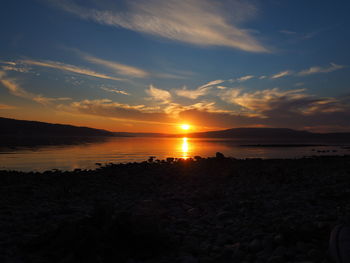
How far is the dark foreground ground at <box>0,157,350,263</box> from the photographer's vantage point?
14.8ft

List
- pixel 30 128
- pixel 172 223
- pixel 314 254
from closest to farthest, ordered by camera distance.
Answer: pixel 314 254, pixel 172 223, pixel 30 128

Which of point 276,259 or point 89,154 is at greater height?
point 89,154

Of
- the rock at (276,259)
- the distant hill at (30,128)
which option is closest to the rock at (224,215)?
the rock at (276,259)

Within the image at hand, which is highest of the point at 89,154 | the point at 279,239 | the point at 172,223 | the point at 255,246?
the point at 89,154

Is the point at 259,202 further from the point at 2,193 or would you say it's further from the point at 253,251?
the point at 2,193

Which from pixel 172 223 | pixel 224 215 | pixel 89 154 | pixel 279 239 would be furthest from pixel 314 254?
pixel 89 154

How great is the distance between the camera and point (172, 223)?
6648 millimetres

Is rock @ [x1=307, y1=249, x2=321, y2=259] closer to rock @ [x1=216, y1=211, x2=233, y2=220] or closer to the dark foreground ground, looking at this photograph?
the dark foreground ground

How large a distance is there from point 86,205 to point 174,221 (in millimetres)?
3743

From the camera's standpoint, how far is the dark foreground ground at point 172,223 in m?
4.50

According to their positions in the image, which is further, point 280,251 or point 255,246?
point 255,246

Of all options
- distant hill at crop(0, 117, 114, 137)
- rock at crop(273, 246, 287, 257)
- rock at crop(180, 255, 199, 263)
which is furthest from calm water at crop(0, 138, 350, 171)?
distant hill at crop(0, 117, 114, 137)

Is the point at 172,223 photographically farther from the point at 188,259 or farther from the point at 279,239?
the point at 279,239

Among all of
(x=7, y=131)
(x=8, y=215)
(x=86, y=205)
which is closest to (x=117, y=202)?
(x=86, y=205)
